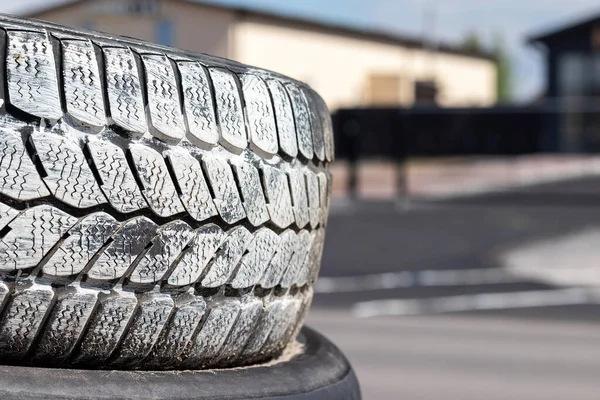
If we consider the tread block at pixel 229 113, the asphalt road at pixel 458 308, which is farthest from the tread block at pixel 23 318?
the asphalt road at pixel 458 308

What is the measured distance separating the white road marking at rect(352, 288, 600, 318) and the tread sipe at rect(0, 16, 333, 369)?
6.28 meters

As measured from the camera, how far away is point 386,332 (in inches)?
296

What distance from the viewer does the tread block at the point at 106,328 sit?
1.88 meters

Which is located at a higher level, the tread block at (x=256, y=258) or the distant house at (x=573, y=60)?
the tread block at (x=256, y=258)

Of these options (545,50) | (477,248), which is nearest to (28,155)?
(477,248)

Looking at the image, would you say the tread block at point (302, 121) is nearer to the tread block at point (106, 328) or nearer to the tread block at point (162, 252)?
the tread block at point (162, 252)

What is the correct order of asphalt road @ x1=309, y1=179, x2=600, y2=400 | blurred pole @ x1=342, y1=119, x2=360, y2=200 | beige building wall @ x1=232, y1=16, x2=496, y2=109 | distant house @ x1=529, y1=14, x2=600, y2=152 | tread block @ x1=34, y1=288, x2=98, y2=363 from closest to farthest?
1. tread block @ x1=34, y1=288, x2=98, y2=363
2. asphalt road @ x1=309, y1=179, x2=600, y2=400
3. blurred pole @ x1=342, y1=119, x2=360, y2=200
4. distant house @ x1=529, y1=14, x2=600, y2=152
5. beige building wall @ x1=232, y1=16, x2=496, y2=109

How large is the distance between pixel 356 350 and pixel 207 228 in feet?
15.8

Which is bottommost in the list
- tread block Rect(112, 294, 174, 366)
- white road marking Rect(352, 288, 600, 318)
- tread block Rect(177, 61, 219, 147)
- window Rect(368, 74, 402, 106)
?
window Rect(368, 74, 402, 106)

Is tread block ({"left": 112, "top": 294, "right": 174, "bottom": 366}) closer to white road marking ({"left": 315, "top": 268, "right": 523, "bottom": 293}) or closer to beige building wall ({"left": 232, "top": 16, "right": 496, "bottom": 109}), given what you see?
white road marking ({"left": 315, "top": 268, "right": 523, "bottom": 293})

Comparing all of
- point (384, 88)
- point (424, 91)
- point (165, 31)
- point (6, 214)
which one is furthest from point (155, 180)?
point (384, 88)

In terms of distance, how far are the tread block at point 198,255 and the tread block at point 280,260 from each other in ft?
0.59

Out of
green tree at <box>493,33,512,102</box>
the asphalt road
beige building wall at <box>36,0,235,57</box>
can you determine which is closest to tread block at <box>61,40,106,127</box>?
the asphalt road

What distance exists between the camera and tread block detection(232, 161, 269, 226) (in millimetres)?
2047
